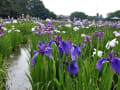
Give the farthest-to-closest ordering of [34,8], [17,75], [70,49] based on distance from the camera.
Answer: [34,8] < [17,75] < [70,49]

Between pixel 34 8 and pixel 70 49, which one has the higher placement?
pixel 34 8

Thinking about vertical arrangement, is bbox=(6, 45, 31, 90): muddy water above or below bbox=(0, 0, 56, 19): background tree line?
below

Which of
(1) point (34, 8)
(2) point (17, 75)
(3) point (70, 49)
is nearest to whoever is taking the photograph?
(3) point (70, 49)

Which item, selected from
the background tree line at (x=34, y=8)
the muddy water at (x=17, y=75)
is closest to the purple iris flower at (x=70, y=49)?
the muddy water at (x=17, y=75)

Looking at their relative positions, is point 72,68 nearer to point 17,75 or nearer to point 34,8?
point 17,75

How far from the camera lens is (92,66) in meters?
1.50

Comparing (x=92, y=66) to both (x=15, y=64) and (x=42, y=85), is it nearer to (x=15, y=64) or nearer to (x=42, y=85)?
(x=42, y=85)

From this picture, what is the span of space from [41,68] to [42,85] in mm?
188

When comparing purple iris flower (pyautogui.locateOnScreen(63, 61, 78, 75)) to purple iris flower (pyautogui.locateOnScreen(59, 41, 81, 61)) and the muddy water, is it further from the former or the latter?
the muddy water

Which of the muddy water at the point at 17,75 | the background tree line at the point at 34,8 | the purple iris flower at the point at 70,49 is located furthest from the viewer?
the background tree line at the point at 34,8

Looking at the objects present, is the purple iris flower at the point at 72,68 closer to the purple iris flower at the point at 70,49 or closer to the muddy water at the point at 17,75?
the purple iris flower at the point at 70,49

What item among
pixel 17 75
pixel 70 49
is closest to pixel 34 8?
pixel 17 75

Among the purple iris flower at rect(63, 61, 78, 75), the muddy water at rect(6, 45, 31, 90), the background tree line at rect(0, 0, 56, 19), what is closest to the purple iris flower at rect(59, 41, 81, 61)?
the purple iris flower at rect(63, 61, 78, 75)

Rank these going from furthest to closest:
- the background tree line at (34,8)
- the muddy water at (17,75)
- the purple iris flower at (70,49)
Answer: the background tree line at (34,8), the muddy water at (17,75), the purple iris flower at (70,49)
